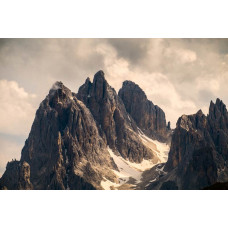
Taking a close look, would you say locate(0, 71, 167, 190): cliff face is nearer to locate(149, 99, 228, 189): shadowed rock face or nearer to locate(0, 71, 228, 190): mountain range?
locate(0, 71, 228, 190): mountain range

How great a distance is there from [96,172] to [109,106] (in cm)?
3049

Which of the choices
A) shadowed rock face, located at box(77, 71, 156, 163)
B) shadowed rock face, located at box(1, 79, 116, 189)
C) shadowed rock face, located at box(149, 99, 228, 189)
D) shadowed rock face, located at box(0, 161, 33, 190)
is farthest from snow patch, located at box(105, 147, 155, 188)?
shadowed rock face, located at box(0, 161, 33, 190)

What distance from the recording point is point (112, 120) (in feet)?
340

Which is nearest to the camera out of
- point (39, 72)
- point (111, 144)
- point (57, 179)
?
point (39, 72)

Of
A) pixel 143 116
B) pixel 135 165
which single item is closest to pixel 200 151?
pixel 135 165

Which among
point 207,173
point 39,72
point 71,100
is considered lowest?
point 207,173

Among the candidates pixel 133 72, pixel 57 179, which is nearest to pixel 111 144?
pixel 57 179

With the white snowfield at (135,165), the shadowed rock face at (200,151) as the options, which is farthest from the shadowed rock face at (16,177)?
the shadowed rock face at (200,151)

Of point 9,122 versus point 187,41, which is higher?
point 187,41

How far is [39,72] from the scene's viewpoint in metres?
45.6

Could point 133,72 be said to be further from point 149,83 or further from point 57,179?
point 57,179

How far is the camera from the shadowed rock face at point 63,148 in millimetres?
64562

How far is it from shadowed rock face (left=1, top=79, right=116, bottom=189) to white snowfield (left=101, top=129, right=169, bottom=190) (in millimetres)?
3042

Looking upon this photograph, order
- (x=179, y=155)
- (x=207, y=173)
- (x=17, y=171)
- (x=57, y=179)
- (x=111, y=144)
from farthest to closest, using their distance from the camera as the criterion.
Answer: (x=111, y=144)
(x=179, y=155)
(x=57, y=179)
(x=17, y=171)
(x=207, y=173)
